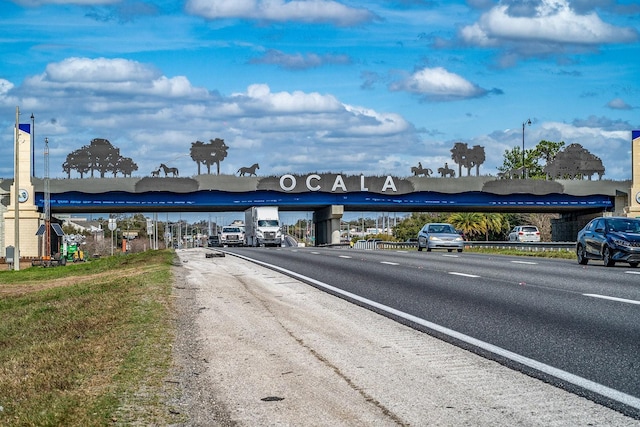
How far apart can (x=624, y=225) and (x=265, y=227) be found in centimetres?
4520

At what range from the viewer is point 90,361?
9305mm

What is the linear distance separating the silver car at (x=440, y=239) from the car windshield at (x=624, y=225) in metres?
18.4

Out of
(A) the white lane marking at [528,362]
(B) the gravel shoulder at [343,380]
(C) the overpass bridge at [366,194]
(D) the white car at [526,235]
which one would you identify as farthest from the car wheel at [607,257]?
(C) the overpass bridge at [366,194]

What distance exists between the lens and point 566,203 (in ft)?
287

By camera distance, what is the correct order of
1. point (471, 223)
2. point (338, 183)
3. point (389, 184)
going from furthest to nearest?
point (471, 223)
point (389, 184)
point (338, 183)

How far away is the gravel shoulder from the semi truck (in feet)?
186

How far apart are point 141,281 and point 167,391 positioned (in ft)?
44.2

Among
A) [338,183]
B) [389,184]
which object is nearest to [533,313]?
[338,183]

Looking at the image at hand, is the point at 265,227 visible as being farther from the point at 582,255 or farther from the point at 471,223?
the point at 471,223

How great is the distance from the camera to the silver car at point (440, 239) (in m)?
46.3

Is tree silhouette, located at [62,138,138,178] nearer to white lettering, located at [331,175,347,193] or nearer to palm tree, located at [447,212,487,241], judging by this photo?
white lettering, located at [331,175,347,193]

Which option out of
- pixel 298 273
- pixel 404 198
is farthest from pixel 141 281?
pixel 404 198

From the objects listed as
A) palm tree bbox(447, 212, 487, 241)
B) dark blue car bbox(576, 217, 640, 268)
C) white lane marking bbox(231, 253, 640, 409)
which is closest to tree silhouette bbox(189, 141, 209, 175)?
palm tree bbox(447, 212, 487, 241)

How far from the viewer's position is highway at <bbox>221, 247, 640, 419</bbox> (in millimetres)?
8492
